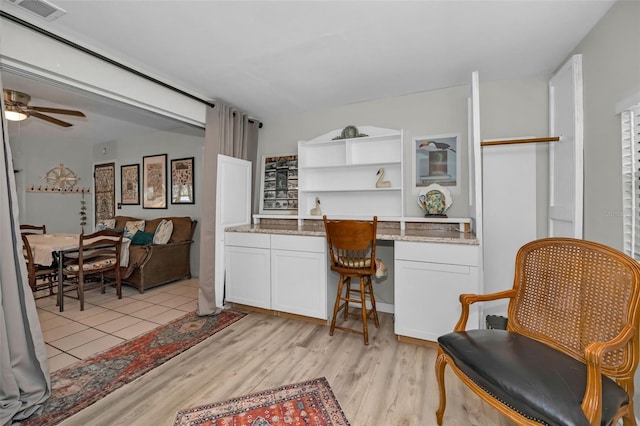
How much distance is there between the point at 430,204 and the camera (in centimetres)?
278

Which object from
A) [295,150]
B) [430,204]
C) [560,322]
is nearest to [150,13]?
[295,150]

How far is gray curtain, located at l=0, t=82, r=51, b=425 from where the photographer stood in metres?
1.51

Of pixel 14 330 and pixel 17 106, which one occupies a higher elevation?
pixel 17 106

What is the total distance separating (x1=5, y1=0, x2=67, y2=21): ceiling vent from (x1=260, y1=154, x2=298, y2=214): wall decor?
229cm

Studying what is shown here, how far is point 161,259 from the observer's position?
13.2 ft

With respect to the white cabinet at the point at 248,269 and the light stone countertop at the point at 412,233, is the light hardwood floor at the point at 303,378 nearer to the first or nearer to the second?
the white cabinet at the point at 248,269

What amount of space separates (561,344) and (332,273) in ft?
5.79

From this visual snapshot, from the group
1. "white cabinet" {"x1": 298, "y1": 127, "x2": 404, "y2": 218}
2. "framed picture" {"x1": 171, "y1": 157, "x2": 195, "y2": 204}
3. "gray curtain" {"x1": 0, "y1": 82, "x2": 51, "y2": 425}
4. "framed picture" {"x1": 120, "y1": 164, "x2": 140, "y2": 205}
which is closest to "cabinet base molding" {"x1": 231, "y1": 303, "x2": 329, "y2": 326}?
"white cabinet" {"x1": 298, "y1": 127, "x2": 404, "y2": 218}

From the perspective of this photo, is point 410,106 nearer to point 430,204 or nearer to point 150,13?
point 430,204

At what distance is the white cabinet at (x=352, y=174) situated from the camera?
9.91 ft

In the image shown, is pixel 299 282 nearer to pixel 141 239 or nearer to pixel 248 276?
pixel 248 276

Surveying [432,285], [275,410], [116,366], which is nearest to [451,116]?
[432,285]

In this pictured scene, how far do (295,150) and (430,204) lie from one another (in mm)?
1784

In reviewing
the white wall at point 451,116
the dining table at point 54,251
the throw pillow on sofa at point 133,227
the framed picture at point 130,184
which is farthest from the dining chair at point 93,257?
the white wall at point 451,116
